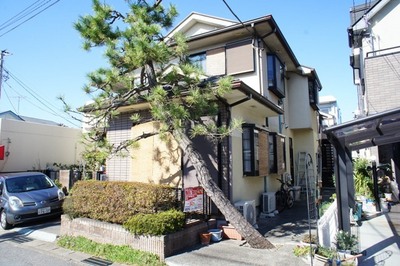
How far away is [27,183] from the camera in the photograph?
390 inches

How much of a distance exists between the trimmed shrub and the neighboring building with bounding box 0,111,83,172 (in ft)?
33.4

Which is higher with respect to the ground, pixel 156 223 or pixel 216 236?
pixel 156 223

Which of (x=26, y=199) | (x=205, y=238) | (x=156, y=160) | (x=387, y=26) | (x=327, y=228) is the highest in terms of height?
(x=387, y=26)

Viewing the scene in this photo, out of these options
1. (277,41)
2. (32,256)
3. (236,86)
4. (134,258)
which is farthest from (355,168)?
(32,256)

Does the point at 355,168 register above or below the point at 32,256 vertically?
above

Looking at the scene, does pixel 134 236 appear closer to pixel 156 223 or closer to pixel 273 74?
pixel 156 223

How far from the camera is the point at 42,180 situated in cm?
1034

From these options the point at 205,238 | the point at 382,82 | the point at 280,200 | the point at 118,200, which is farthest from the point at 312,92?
the point at 118,200

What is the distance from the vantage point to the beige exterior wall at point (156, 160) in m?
8.52

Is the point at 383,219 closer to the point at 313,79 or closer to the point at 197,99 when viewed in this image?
the point at 197,99

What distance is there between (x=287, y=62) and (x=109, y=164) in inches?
378

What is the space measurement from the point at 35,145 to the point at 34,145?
0.06 metres

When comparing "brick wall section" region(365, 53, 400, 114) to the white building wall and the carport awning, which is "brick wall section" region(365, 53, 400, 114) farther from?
the white building wall

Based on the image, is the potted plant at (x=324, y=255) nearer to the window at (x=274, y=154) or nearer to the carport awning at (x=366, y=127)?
the carport awning at (x=366, y=127)
